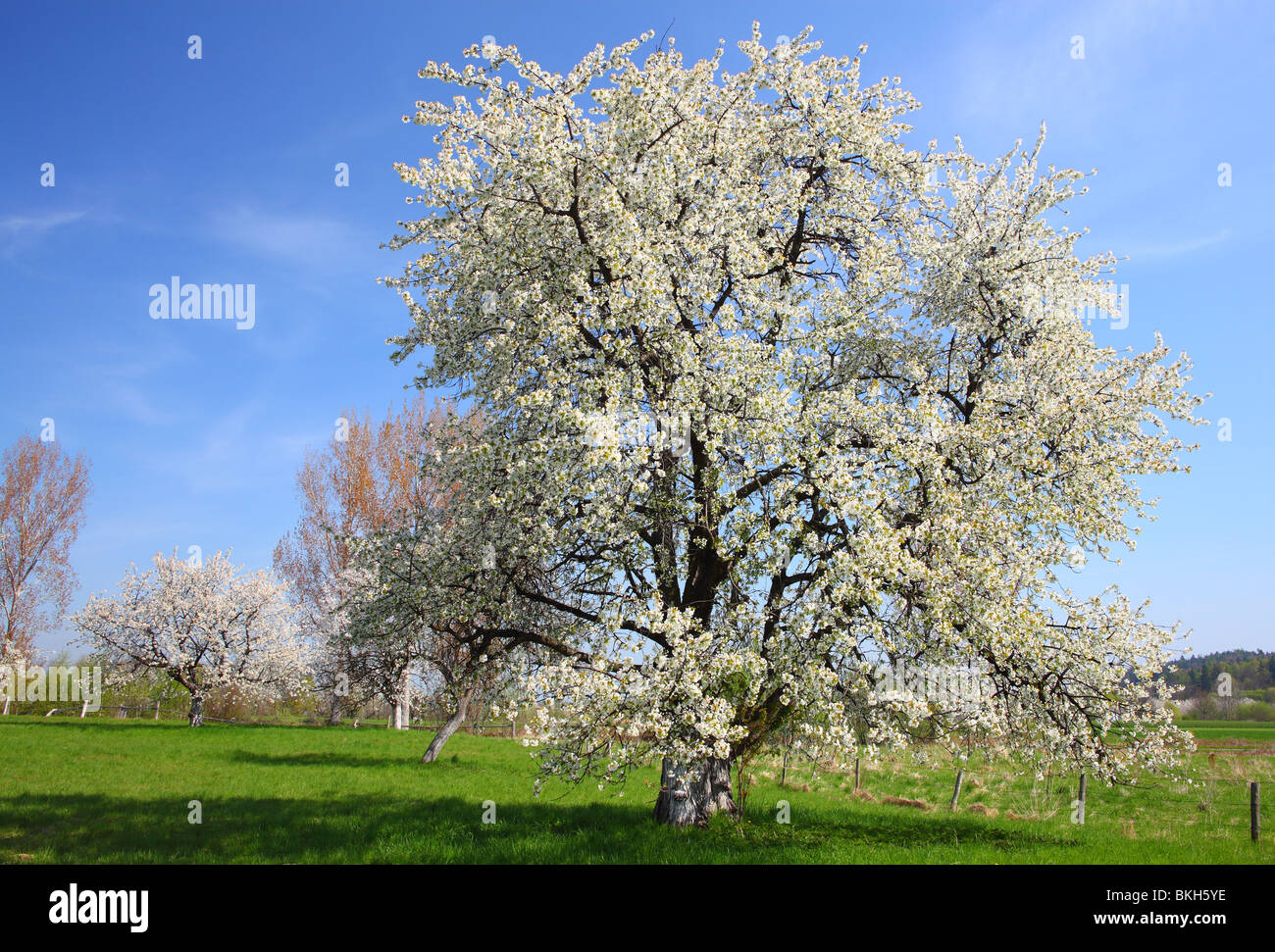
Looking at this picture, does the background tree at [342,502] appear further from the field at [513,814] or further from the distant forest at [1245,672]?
the distant forest at [1245,672]

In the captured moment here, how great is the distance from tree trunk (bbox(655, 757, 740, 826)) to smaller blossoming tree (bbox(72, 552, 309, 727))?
42779mm

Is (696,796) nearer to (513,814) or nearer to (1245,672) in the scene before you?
(513,814)

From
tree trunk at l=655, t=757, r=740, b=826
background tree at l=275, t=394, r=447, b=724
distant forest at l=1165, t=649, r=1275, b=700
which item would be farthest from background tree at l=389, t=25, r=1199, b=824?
distant forest at l=1165, t=649, r=1275, b=700

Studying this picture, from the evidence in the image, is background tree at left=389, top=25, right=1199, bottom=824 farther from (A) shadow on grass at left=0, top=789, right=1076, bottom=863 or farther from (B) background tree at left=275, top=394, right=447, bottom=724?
(B) background tree at left=275, top=394, right=447, bottom=724

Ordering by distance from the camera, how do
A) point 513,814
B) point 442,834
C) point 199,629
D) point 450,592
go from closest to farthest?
point 442,834
point 450,592
point 513,814
point 199,629

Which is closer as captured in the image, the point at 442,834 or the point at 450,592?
the point at 442,834

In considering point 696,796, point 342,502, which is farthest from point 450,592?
point 342,502

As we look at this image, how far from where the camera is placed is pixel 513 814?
16.8 meters

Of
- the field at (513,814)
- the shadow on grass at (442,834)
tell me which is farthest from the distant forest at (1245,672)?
the shadow on grass at (442,834)

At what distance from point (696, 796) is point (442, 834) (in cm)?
490

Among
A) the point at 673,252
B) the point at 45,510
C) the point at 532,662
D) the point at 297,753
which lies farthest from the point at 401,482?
the point at 673,252

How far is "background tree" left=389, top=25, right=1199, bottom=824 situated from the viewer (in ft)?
36.5

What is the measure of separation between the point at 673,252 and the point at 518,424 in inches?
155
